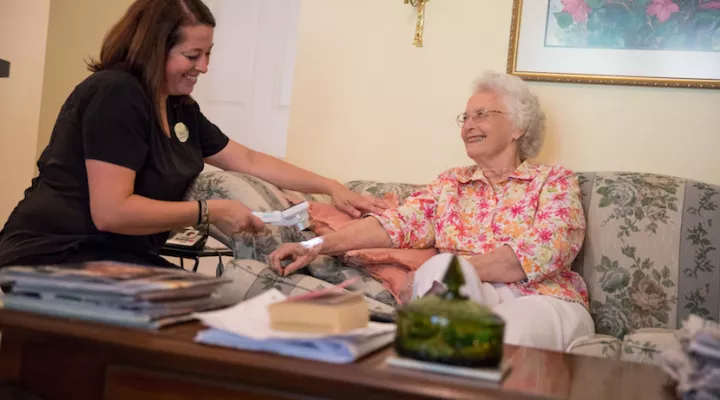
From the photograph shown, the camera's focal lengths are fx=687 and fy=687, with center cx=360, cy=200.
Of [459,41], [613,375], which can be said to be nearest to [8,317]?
[613,375]

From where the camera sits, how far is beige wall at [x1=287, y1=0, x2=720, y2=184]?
7.57ft

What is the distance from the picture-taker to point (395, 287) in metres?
1.97

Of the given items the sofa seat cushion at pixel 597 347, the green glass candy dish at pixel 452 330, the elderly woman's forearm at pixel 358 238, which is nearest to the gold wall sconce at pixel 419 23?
the elderly woman's forearm at pixel 358 238

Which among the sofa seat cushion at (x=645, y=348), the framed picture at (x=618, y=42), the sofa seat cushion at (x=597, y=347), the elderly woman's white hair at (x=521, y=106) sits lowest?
the sofa seat cushion at (x=597, y=347)

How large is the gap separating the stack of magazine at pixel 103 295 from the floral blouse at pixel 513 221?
3.35 feet

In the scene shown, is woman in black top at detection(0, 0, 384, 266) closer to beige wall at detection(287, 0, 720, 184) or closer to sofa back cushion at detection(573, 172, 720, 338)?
beige wall at detection(287, 0, 720, 184)

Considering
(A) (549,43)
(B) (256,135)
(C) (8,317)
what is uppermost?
(A) (549,43)

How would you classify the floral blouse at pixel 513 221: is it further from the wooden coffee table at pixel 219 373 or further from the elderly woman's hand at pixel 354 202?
the wooden coffee table at pixel 219 373

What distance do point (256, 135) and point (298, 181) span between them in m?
1.84

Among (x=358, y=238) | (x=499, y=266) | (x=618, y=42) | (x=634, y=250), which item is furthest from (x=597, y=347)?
(x=618, y=42)

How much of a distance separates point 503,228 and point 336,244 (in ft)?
1.66

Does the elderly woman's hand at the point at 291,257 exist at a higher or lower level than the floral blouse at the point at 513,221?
lower

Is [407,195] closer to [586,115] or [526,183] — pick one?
[526,183]

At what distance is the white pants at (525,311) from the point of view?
5.51ft
